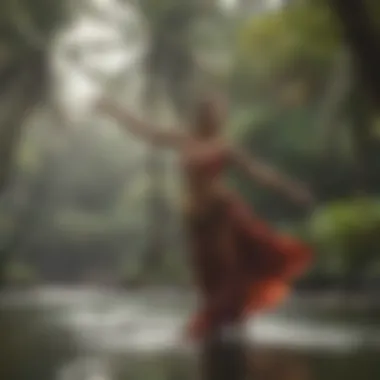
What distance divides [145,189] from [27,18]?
36cm

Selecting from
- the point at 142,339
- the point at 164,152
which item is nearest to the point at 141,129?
the point at 164,152

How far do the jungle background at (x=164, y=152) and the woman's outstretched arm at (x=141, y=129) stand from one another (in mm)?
14

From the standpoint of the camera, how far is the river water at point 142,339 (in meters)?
1.45

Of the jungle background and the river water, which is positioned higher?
the jungle background

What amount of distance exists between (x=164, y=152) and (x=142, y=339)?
1.01 feet

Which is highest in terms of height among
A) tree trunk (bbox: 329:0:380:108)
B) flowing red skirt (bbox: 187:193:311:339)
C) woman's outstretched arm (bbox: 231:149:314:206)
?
tree trunk (bbox: 329:0:380:108)

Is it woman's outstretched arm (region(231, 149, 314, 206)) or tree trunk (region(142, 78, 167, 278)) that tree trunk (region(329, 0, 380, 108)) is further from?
tree trunk (region(142, 78, 167, 278))

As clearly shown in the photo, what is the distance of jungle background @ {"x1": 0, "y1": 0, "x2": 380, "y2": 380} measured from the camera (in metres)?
1.50

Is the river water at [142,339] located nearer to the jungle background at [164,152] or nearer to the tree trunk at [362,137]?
the jungle background at [164,152]

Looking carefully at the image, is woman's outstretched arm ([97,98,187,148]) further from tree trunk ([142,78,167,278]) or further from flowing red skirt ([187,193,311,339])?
flowing red skirt ([187,193,311,339])

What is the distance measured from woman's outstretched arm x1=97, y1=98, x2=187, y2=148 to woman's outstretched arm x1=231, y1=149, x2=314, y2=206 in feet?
0.41

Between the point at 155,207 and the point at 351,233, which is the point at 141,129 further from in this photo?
the point at 351,233

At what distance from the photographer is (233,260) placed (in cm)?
152

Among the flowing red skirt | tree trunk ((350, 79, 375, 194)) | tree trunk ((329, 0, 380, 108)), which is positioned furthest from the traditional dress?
tree trunk ((329, 0, 380, 108))
